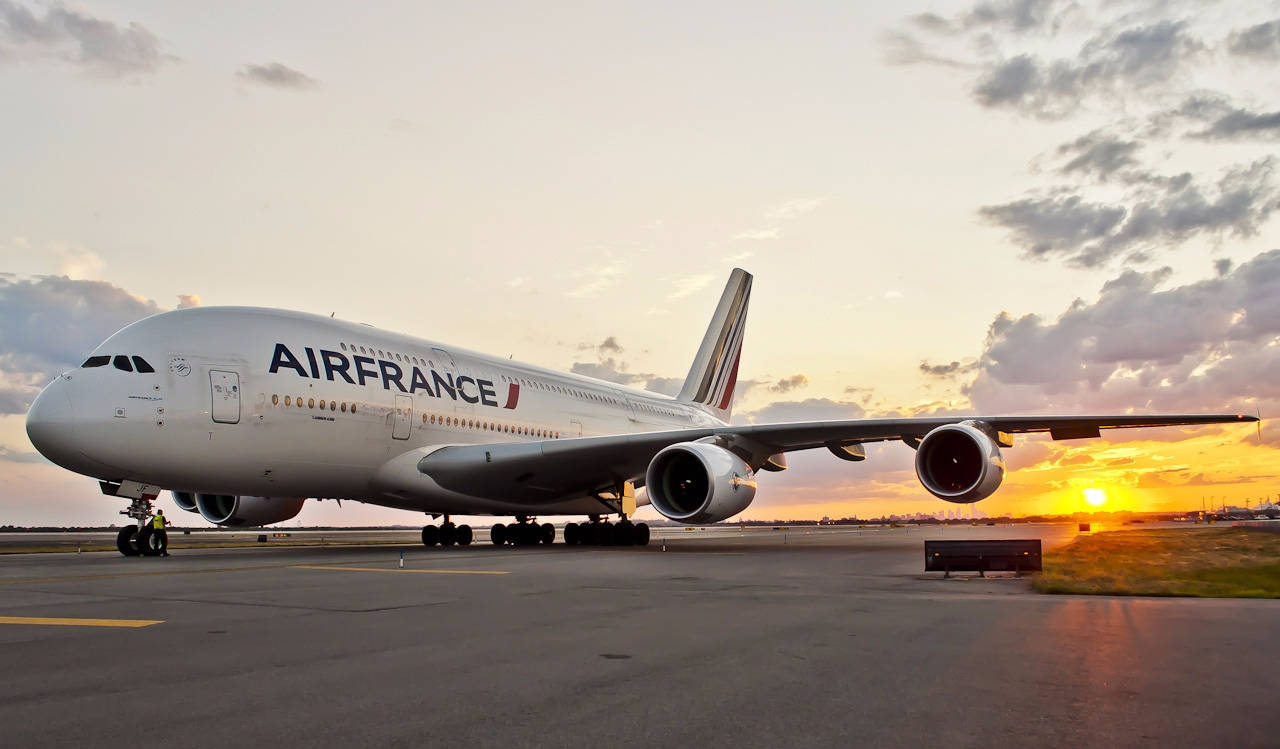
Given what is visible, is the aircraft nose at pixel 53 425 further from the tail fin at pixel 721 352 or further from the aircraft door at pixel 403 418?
the tail fin at pixel 721 352

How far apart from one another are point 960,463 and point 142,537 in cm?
1510

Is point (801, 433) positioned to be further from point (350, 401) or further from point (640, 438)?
point (350, 401)

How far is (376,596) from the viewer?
8977mm

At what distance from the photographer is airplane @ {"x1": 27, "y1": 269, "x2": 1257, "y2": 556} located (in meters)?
15.3

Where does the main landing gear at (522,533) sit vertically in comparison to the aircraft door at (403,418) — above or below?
below

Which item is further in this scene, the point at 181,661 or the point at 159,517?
the point at 159,517

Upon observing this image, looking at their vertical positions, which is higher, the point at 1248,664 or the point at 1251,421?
the point at 1251,421

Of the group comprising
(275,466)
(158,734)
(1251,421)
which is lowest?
(158,734)

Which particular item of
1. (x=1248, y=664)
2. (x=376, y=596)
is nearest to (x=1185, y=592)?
(x=1248, y=664)

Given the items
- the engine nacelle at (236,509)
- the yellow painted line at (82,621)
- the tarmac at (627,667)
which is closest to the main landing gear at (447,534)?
the engine nacelle at (236,509)

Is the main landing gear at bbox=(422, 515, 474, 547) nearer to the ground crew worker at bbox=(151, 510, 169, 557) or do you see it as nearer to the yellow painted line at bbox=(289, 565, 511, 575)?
the ground crew worker at bbox=(151, 510, 169, 557)

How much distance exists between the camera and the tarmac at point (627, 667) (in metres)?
3.82

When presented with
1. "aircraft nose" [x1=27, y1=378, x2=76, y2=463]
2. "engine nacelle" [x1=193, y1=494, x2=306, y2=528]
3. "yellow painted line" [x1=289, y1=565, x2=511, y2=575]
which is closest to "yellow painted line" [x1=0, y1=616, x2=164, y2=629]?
"yellow painted line" [x1=289, y1=565, x2=511, y2=575]

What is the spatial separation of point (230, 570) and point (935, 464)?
12939 mm
